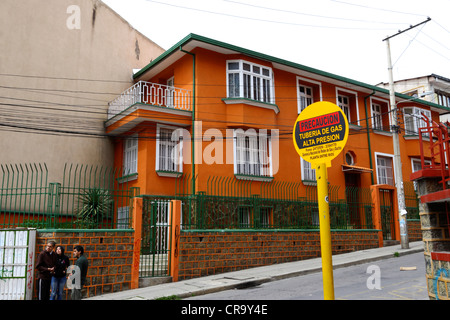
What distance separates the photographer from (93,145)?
17.1m

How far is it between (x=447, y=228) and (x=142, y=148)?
1170 centimetres

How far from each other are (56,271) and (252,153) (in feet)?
31.6

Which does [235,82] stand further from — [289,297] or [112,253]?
[289,297]

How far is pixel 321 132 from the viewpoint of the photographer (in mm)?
4336

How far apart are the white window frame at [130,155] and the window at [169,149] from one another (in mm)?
1010

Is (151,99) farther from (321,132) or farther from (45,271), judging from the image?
(321,132)

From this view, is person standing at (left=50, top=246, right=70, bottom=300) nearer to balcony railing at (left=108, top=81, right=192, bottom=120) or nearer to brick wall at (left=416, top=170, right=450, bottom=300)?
brick wall at (left=416, top=170, right=450, bottom=300)

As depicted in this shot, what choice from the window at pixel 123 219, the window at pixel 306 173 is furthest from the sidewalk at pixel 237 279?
the window at pixel 306 173

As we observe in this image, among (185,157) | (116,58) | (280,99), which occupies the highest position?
(116,58)

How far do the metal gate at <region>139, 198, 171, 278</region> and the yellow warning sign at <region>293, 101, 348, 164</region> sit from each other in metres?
7.11

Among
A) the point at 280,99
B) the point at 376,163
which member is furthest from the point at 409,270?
the point at 376,163

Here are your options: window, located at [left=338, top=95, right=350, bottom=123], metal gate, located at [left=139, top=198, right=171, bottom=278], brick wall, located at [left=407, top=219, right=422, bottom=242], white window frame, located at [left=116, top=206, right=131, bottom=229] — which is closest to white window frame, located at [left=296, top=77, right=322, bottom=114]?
window, located at [left=338, top=95, right=350, bottom=123]

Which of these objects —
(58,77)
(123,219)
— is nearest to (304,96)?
(58,77)

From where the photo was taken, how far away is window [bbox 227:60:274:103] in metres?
16.6
